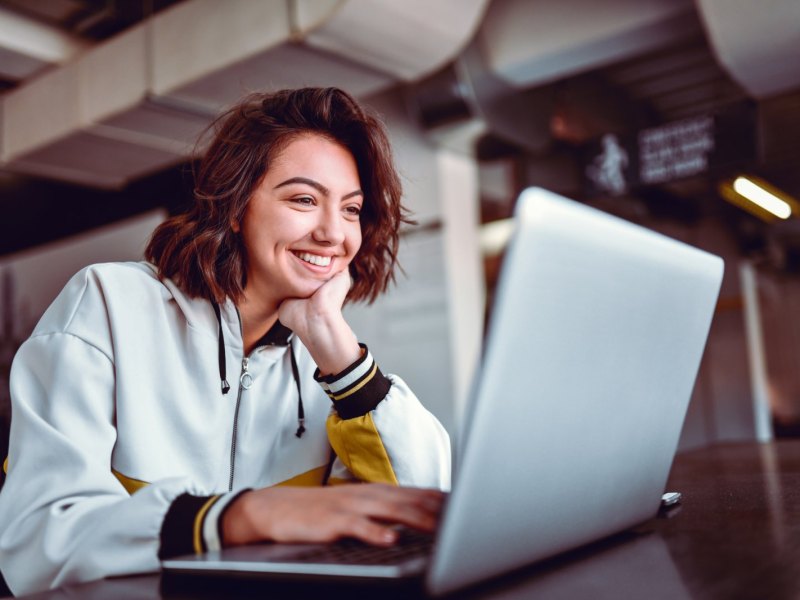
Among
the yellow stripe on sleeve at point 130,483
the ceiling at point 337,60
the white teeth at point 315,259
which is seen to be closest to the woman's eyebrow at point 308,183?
the white teeth at point 315,259

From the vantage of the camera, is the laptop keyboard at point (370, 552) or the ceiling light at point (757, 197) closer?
the laptop keyboard at point (370, 552)

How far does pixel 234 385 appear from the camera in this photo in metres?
1.13

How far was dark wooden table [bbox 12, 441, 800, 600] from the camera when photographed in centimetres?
55

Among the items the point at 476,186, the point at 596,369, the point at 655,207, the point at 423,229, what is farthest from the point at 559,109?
the point at 596,369

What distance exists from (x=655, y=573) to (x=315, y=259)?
32.2 inches

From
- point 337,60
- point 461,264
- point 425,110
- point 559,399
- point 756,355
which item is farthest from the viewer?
point 756,355

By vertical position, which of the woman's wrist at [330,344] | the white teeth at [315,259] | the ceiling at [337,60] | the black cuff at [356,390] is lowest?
the black cuff at [356,390]

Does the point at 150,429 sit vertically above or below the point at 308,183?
below

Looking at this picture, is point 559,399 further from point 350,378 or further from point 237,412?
point 237,412

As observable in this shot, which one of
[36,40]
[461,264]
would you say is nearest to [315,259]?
[461,264]

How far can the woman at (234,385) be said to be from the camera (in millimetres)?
719

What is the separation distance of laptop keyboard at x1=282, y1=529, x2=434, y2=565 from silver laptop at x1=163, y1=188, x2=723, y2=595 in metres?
0.01

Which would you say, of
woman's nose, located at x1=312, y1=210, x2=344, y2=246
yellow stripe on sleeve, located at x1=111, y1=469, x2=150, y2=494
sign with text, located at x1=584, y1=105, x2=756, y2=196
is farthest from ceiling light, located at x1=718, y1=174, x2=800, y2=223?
yellow stripe on sleeve, located at x1=111, y1=469, x2=150, y2=494

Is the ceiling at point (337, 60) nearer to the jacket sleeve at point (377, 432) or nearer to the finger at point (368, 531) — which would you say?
the jacket sleeve at point (377, 432)
